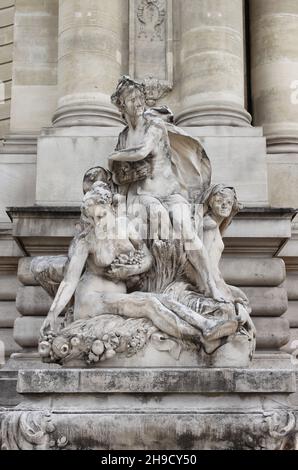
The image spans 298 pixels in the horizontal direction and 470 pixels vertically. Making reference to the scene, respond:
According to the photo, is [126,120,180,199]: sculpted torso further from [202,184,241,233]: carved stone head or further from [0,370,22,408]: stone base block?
[0,370,22,408]: stone base block

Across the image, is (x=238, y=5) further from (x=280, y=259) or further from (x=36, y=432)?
(x=36, y=432)

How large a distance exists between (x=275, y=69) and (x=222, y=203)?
16.9 feet

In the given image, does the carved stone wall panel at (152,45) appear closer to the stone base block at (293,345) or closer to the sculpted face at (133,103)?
the sculpted face at (133,103)

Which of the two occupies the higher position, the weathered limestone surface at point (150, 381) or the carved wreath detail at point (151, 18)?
the carved wreath detail at point (151, 18)

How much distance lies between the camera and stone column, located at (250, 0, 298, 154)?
12.5 metres

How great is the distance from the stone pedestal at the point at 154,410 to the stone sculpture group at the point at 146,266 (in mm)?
421

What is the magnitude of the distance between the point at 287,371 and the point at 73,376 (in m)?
1.96

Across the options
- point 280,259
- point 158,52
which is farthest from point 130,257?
point 158,52

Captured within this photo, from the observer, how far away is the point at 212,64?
11.5 m

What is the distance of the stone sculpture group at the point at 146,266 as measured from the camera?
7.20m

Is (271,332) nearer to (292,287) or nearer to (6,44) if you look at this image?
(292,287)

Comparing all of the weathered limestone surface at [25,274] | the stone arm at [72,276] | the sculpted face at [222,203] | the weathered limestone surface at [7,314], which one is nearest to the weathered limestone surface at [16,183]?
the weathered limestone surface at [7,314]

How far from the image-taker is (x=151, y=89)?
1168cm

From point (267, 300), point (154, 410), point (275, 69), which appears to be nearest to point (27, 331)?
point (267, 300)
